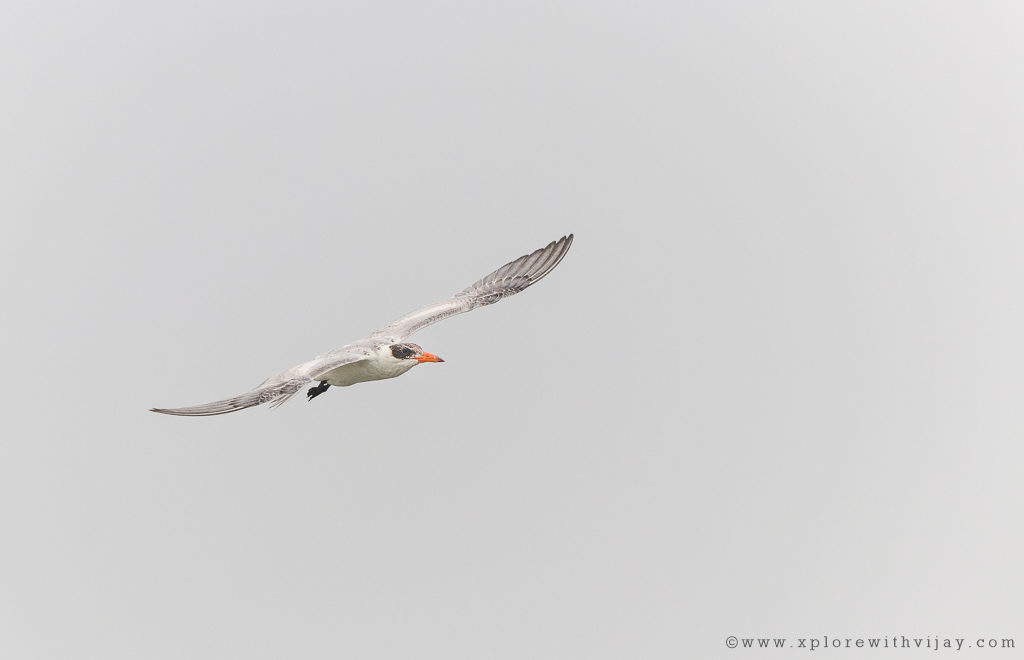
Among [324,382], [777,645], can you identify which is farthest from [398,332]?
[777,645]

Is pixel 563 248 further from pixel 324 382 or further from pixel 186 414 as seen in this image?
pixel 186 414

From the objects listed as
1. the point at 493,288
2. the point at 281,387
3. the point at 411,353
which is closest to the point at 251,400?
the point at 281,387

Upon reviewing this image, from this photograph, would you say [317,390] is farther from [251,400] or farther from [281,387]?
[251,400]

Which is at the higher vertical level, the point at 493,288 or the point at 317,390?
the point at 493,288

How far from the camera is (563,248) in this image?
81.2 ft

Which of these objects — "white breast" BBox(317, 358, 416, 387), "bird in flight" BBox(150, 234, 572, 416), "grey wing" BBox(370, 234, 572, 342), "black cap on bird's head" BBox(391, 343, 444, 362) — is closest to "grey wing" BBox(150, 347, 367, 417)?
"bird in flight" BBox(150, 234, 572, 416)

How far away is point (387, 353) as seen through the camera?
20.6 meters

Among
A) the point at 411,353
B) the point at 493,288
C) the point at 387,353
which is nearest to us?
the point at 387,353

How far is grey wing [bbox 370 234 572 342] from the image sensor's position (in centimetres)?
2291

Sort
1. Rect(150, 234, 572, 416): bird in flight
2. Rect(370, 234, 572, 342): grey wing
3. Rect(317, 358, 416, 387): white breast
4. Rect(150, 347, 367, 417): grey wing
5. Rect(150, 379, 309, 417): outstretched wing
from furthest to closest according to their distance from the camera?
Rect(370, 234, 572, 342): grey wing, Rect(317, 358, 416, 387): white breast, Rect(150, 234, 572, 416): bird in flight, Rect(150, 347, 367, 417): grey wing, Rect(150, 379, 309, 417): outstretched wing

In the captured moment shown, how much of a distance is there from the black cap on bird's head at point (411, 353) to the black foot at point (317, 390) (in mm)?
1712

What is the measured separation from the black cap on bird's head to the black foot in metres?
1.71

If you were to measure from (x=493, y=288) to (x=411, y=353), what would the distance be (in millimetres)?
4053

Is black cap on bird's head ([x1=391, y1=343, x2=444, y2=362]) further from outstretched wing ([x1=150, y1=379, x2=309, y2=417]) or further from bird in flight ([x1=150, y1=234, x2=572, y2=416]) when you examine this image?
outstretched wing ([x1=150, y1=379, x2=309, y2=417])
